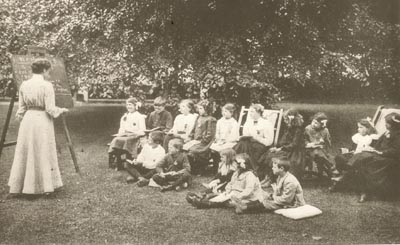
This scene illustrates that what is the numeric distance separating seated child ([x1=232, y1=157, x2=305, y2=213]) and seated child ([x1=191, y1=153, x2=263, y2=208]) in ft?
0.21

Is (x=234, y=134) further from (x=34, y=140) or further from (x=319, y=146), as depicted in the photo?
(x=34, y=140)

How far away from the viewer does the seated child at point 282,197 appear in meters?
4.82

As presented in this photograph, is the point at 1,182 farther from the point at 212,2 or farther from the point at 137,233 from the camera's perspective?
the point at 212,2

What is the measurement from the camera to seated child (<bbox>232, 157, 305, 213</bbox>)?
15.8ft

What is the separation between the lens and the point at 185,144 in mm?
6953

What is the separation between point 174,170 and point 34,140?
173 cm

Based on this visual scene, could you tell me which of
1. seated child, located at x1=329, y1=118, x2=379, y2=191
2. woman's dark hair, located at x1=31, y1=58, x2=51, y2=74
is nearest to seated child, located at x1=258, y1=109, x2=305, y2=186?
seated child, located at x1=329, y1=118, x2=379, y2=191

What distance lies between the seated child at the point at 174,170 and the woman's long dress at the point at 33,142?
1.30 m

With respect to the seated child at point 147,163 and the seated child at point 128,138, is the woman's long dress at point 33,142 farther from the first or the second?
the seated child at point 128,138

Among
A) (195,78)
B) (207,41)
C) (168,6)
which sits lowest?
(195,78)

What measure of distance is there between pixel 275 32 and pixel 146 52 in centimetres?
220

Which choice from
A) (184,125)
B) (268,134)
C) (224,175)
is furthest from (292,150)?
(184,125)

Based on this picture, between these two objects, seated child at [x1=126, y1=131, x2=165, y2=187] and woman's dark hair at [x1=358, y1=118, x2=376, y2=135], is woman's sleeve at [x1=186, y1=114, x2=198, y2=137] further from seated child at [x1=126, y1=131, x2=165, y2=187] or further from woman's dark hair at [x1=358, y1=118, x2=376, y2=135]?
woman's dark hair at [x1=358, y1=118, x2=376, y2=135]

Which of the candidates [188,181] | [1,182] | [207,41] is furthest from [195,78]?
[1,182]
